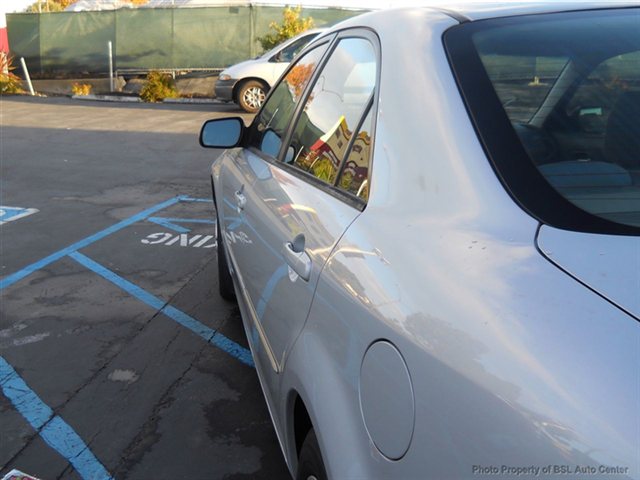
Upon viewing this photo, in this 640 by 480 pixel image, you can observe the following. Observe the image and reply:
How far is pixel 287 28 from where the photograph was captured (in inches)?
734

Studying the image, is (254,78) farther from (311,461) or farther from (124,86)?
(311,461)

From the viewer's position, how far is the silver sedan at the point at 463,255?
1.21 metres

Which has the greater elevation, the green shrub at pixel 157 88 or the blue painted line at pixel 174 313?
the blue painted line at pixel 174 313

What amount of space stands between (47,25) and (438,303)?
2373 centimetres

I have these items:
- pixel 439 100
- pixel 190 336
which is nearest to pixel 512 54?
pixel 439 100

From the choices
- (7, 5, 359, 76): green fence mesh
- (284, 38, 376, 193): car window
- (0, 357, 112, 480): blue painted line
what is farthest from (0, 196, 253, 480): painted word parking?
(7, 5, 359, 76): green fence mesh

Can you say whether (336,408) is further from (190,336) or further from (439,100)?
(190,336)

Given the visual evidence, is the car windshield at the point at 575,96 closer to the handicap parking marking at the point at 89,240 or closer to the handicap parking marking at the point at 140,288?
the handicap parking marking at the point at 140,288

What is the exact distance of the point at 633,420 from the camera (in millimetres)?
1076

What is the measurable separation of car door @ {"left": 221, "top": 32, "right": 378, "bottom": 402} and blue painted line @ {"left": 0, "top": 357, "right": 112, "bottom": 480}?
3.04 feet

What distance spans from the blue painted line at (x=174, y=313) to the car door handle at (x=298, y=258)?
1924mm

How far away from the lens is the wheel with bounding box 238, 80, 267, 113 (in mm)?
15962

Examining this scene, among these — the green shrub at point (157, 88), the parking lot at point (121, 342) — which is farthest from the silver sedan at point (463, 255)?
the green shrub at point (157, 88)

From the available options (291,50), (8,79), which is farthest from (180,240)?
(8,79)
